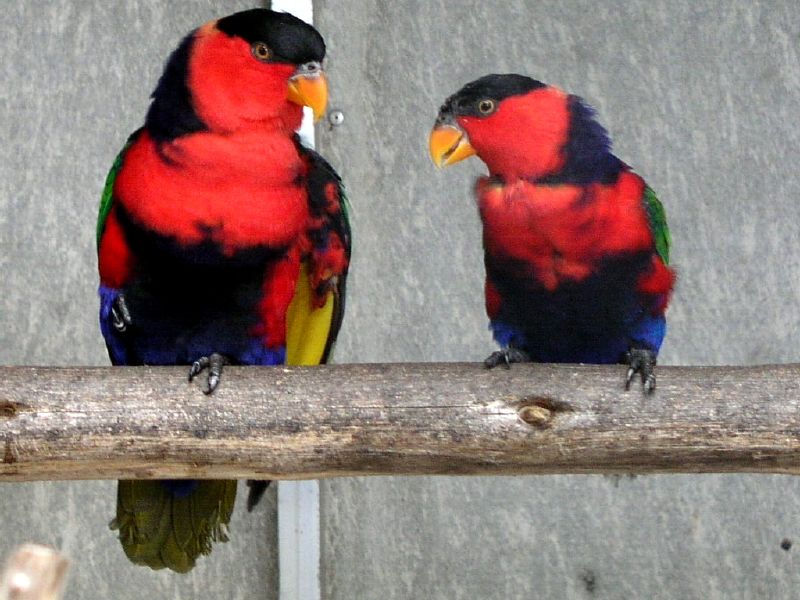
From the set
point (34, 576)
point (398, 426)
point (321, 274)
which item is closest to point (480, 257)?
point (321, 274)

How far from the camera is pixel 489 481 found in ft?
9.05

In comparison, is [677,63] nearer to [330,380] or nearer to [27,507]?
[330,380]

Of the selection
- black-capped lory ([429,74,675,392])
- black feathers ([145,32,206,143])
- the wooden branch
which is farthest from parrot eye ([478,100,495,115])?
the wooden branch

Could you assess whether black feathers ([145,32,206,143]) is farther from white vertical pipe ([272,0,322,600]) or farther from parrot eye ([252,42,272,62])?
white vertical pipe ([272,0,322,600])

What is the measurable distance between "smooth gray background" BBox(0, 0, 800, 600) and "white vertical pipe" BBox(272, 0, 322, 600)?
0.06 m

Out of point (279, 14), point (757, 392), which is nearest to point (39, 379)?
point (279, 14)

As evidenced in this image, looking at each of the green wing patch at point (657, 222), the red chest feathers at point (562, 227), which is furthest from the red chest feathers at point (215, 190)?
the green wing patch at point (657, 222)

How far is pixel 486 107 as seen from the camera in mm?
2109

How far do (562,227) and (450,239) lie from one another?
2.61ft

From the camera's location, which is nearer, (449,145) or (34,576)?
(34,576)

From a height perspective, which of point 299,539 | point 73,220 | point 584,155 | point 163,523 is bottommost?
point 299,539

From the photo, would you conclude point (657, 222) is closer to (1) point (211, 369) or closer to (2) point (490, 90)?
(2) point (490, 90)

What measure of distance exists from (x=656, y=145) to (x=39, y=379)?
1676mm

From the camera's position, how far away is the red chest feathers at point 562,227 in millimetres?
2025
